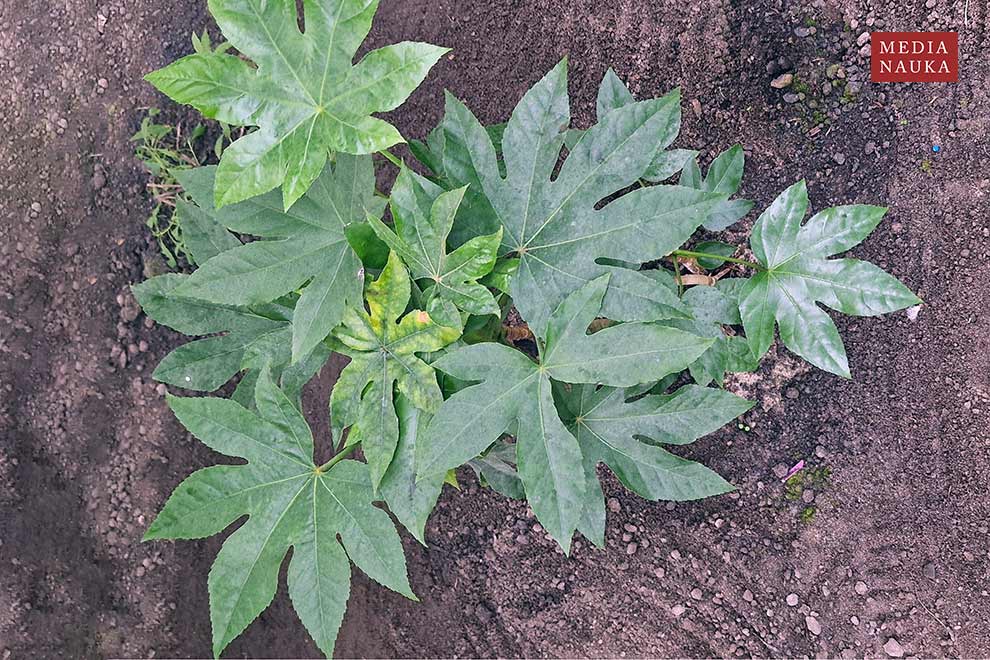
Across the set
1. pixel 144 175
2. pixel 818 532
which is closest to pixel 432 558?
pixel 818 532

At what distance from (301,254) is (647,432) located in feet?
2.34

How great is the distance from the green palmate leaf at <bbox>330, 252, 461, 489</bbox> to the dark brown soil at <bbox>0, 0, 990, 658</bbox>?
93 centimetres

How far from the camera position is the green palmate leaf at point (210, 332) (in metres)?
1.37

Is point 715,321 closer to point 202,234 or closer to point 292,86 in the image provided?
point 292,86

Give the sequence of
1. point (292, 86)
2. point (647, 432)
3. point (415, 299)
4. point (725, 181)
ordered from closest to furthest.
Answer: point (292, 86) → point (415, 299) → point (647, 432) → point (725, 181)

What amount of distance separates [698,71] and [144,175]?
1677mm

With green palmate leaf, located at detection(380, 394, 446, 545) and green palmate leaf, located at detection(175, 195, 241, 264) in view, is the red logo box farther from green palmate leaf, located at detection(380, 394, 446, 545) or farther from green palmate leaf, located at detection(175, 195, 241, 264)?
green palmate leaf, located at detection(175, 195, 241, 264)

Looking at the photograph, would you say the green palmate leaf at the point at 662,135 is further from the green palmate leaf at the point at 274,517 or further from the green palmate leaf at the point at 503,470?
the green palmate leaf at the point at 274,517

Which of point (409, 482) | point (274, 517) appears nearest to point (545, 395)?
point (409, 482)

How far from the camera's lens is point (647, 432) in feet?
4.40

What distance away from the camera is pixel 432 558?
6.95 ft

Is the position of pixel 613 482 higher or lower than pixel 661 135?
lower

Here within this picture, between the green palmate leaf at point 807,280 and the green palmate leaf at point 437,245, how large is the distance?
534 millimetres

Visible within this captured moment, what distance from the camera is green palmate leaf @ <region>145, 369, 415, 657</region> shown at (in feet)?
4.04
